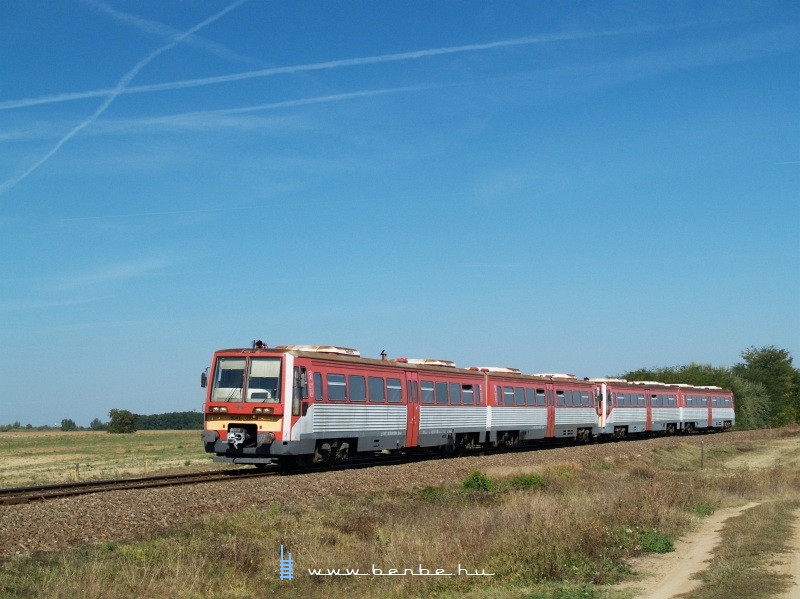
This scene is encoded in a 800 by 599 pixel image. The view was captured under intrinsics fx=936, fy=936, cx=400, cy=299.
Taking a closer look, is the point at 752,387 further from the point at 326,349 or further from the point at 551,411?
the point at 326,349

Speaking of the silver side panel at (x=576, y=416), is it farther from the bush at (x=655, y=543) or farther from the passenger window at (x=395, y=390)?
the bush at (x=655, y=543)

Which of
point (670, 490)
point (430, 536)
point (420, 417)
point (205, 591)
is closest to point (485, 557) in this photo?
point (430, 536)

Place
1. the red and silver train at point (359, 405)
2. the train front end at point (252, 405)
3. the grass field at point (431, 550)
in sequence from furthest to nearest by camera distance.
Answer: the red and silver train at point (359, 405) → the train front end at point (252, 405) → the grass field at point (431, 550)

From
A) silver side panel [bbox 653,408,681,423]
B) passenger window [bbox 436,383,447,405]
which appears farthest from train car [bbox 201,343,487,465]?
silver side panel [bbox 653,408,681,423]

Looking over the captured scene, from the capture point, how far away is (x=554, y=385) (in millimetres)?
42000

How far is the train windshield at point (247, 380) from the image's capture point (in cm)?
2350

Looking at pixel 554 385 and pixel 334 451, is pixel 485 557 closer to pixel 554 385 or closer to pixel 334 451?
Result: pixel 334 451

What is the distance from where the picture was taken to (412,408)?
29.6 m

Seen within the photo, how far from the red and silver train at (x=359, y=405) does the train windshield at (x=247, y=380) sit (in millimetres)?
26

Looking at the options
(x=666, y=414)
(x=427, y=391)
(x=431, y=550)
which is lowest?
(x=431, y=550)

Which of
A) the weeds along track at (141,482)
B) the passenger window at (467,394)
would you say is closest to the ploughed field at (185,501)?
the weeds along track at (141,482)

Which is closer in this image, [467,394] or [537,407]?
[467,394]

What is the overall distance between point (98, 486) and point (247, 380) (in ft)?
14.5

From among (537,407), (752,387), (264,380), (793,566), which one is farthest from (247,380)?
(752,387)
